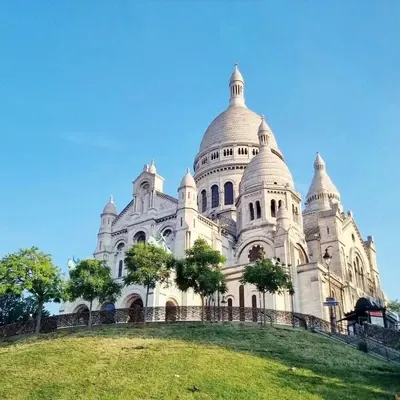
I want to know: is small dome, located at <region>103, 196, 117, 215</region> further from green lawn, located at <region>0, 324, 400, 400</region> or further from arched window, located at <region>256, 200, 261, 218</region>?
green lawn, located at <region>0, 324, 400, 400</region>

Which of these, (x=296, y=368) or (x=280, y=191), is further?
(x=280, y=191)

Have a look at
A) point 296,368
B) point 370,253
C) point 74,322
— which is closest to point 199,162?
point 370,253

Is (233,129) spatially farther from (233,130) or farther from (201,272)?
(201,272)

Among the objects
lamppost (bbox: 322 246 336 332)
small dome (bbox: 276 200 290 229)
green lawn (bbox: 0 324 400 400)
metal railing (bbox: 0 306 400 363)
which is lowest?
green lawn (bbox: 0 324 400 400)

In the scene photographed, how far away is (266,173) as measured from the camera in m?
52.4

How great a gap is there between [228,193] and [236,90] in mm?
19102

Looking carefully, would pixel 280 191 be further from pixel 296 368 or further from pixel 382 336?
pixel 296 368

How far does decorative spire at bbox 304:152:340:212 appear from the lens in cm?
6769

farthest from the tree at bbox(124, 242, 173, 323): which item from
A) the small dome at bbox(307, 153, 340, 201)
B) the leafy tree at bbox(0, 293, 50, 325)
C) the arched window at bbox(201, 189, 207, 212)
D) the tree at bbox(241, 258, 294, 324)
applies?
the small dome at bbox(307, 153, 340, 201)

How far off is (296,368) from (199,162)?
47106 mm

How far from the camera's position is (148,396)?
17.9 m

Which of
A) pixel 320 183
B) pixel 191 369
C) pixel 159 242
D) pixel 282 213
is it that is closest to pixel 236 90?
pixel 320 183

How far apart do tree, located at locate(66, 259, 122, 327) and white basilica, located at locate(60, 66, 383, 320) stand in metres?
4.62

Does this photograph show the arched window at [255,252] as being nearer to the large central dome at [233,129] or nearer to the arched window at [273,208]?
the arched window at [273,208]
